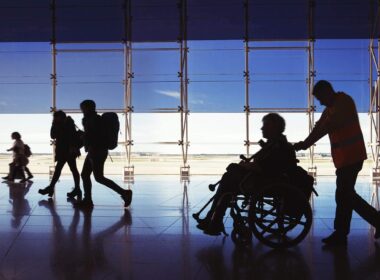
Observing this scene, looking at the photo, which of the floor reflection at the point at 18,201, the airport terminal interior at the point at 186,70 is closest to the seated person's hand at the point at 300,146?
the floor reflection at the point at 18,201

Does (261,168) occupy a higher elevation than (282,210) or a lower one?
higher

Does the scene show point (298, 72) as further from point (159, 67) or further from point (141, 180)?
point (141, 180)

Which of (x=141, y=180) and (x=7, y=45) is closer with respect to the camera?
(x=141, y=180)

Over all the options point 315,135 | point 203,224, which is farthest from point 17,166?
point 315,135

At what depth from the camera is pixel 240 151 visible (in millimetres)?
10336

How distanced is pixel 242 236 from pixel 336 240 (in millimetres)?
640

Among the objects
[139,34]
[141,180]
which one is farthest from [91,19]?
[141,180]

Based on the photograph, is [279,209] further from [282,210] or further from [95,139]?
[95,139]

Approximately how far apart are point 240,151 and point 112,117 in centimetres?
577

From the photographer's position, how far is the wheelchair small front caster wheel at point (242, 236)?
11.0 feet

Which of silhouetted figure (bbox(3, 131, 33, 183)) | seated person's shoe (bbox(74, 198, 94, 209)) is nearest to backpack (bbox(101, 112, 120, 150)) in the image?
seated person's shoe (bbox(74, 198, 94, 209))

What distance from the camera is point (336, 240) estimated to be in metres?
3.38

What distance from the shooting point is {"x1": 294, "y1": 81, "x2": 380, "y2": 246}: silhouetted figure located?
3357mm

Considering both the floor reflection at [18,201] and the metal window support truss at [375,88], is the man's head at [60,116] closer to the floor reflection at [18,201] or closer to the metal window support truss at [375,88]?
the floor reflection at [18,201]
